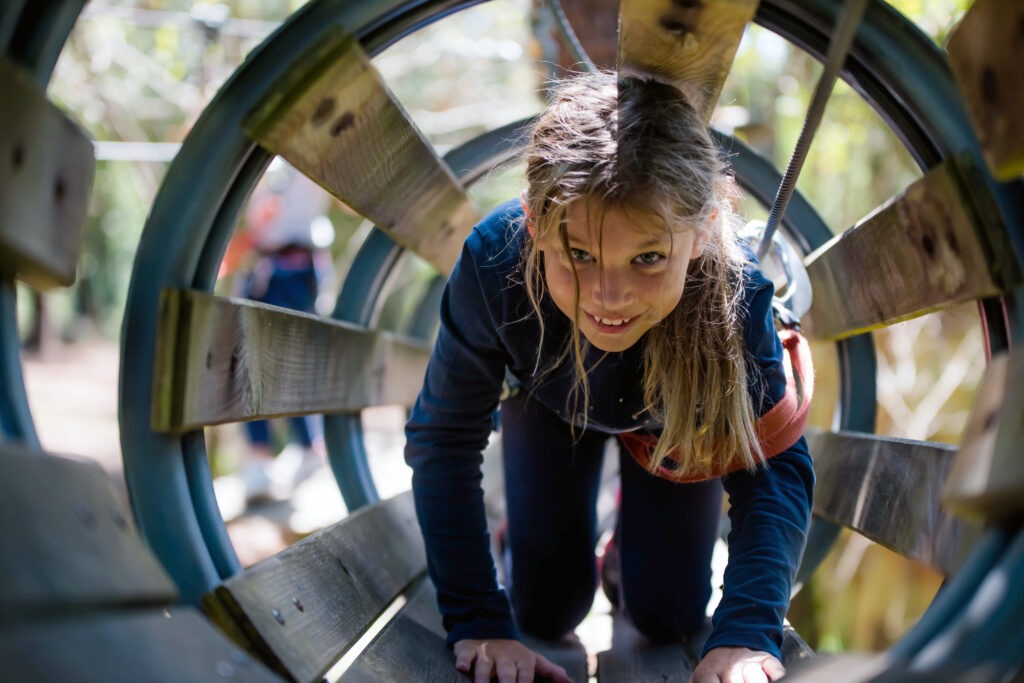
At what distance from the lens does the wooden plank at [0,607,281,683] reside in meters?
0.71

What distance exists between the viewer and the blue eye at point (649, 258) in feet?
4.33

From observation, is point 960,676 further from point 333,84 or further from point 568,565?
point 568,565

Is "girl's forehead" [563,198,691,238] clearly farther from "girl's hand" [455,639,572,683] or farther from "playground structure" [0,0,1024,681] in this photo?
"girl's hand" [455,639,572,683]

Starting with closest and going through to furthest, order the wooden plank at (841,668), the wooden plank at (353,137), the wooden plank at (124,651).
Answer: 1. the wooden plank at (124,651)
2. the wooden plank at (841,668)
3. the wooden plank at (353,137)

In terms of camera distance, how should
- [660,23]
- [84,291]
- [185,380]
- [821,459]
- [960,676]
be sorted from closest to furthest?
[960,676]
[185,380]
[660,23]
[821,459]
[84,291]

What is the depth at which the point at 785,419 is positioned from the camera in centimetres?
146

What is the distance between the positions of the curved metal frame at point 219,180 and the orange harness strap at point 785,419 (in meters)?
0.33

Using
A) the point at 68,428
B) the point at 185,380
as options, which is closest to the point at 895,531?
the point at 185,380

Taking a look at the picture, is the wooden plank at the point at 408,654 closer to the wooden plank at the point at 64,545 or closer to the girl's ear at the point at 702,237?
the wooden plank at the point at 64,545

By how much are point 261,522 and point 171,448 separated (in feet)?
7.88

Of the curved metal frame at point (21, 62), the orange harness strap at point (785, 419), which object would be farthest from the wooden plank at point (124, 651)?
the orange harness strap at point (785, 419)

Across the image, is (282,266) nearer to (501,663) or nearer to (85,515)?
(501,663)

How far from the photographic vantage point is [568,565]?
1.90 metres

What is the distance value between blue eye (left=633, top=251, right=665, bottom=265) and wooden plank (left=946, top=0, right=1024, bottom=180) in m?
0.44
